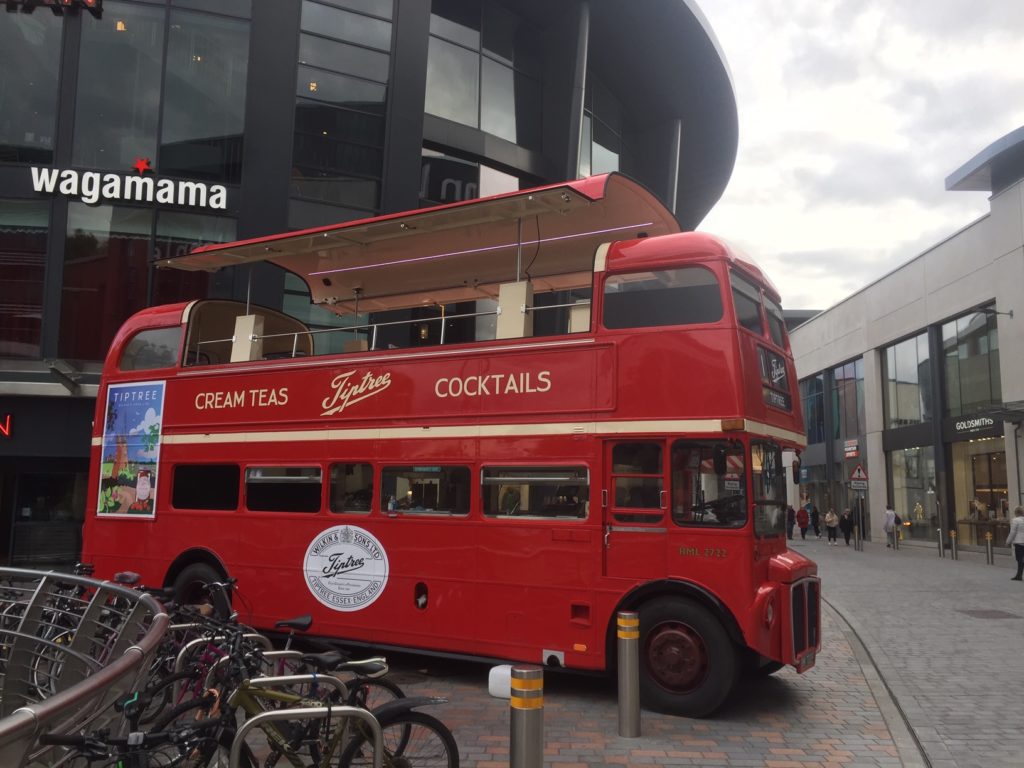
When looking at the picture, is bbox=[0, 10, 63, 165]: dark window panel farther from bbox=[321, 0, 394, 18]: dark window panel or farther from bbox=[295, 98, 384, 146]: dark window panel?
bbox=[321, 0, 394, 18]: dark window panel

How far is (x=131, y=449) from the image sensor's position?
36.0ft

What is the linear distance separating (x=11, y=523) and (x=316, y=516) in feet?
37.9

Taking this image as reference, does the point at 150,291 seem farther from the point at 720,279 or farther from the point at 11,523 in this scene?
the point at 720,279

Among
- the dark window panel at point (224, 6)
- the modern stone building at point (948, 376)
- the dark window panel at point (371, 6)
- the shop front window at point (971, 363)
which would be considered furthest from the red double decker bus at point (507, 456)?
the shop front window at point (971, 363)

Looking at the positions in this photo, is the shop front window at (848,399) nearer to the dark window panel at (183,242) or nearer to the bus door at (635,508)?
the dark window panel at (183,242)

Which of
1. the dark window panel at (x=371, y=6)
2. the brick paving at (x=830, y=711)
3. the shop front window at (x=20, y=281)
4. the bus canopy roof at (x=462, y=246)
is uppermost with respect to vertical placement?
the dark window panel at (x=371, y=6)

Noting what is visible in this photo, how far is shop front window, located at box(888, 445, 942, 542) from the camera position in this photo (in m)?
28.8

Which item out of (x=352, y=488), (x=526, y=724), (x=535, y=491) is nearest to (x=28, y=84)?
(x=352, y=488)

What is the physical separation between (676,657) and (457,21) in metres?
18.4

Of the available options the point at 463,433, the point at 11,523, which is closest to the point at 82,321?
the point at 11,523

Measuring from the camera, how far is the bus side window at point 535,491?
7938 millimetres

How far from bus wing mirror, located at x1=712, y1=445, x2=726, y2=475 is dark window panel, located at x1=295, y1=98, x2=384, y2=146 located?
525 inches

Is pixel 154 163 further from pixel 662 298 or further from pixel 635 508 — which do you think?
pixel 635 508

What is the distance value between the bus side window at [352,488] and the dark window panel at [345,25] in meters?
12.6
